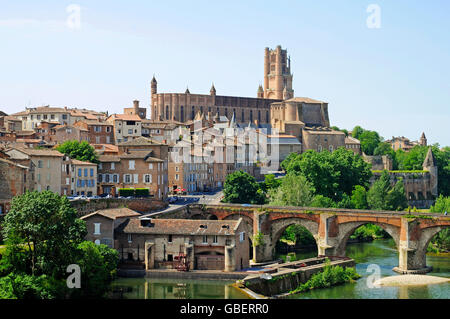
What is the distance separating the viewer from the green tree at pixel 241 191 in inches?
2896

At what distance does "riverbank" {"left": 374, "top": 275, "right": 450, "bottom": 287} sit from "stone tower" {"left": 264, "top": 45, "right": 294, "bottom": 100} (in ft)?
376

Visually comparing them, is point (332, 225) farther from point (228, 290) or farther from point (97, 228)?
point (97, 228)

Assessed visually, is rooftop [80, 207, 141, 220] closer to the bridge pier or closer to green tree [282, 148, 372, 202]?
the bridge pier

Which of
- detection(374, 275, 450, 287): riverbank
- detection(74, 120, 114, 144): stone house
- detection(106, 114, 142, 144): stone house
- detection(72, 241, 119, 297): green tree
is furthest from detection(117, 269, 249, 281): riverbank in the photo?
detection(106, 114, 142, 144): stone house

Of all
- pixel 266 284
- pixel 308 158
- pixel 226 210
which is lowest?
pixel 266 284

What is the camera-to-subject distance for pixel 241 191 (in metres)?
73.8

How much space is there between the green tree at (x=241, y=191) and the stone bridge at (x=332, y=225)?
26.5ft

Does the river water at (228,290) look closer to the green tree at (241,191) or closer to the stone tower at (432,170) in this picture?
the green tree at (241,191)

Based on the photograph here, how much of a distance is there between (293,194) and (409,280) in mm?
21897

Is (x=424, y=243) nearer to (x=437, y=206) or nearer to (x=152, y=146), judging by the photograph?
(x=437, y=206)

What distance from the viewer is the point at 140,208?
62.3 meters
